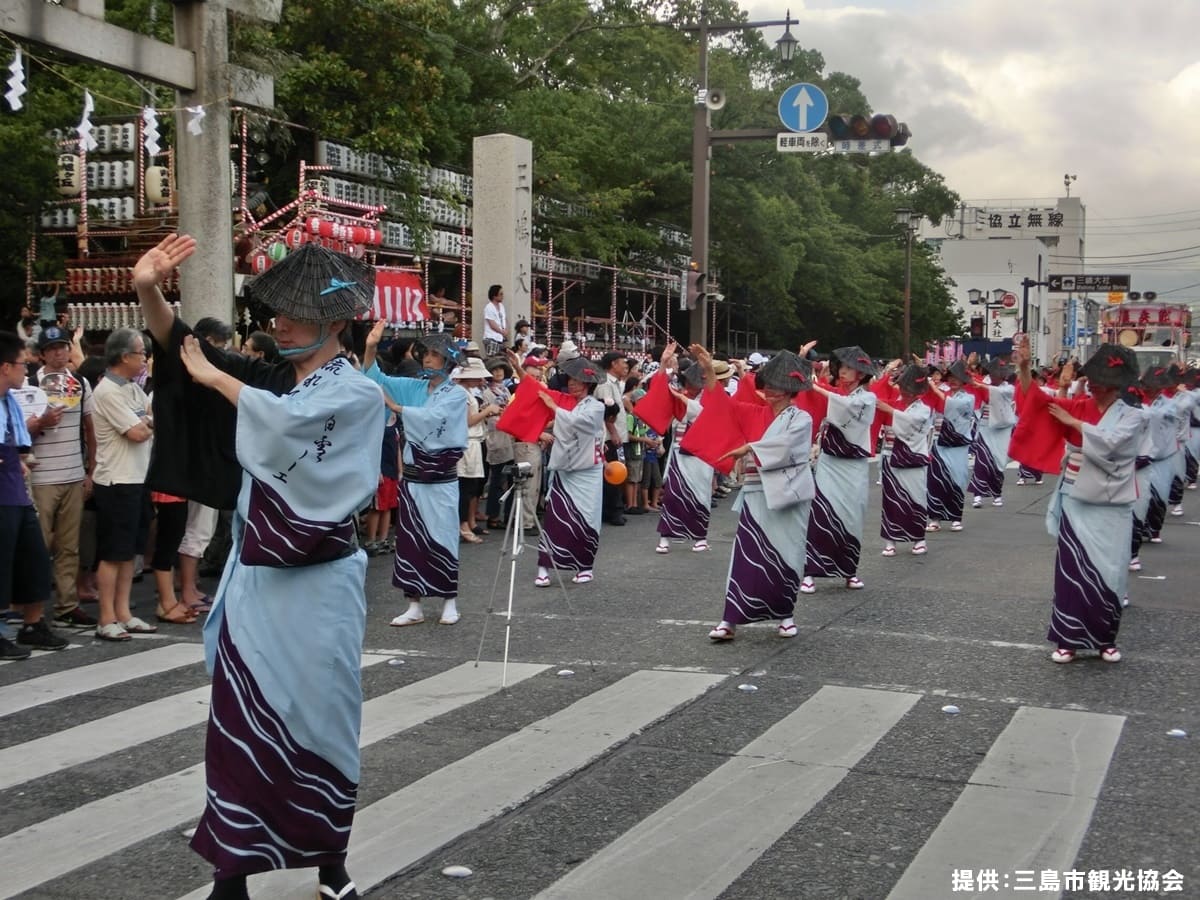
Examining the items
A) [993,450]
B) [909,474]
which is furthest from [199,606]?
[993,450]

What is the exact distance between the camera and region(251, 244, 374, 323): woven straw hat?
13.0ft

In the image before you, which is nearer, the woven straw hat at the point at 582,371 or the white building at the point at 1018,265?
the woven straw hat at the point at 582,371

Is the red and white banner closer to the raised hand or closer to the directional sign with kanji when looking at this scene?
the raised hand

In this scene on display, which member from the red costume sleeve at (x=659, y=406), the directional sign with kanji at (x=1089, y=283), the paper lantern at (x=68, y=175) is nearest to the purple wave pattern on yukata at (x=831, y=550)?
the red costume sleeve at (x=659, y=406)

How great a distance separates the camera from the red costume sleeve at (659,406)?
11328mm

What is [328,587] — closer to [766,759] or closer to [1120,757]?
[766,759]

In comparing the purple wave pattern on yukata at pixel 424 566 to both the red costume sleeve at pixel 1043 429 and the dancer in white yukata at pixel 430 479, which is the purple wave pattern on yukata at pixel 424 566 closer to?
the dancer in white yukata at pixel 430 479

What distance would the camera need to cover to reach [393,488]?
40.7 feet

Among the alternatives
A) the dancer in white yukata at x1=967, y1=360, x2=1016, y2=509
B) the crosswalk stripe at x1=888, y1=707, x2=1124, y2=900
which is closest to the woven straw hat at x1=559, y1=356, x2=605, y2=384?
the crosswalk stripe at x1=888, y1=707, x2=1124, y2=900

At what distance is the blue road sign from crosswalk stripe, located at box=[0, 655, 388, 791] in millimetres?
13703

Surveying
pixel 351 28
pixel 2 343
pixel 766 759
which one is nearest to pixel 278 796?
pixel 766 759

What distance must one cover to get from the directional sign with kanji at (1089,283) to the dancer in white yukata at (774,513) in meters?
41.7

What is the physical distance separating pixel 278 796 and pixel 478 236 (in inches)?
586

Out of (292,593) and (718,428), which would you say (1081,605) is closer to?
(718,428)
